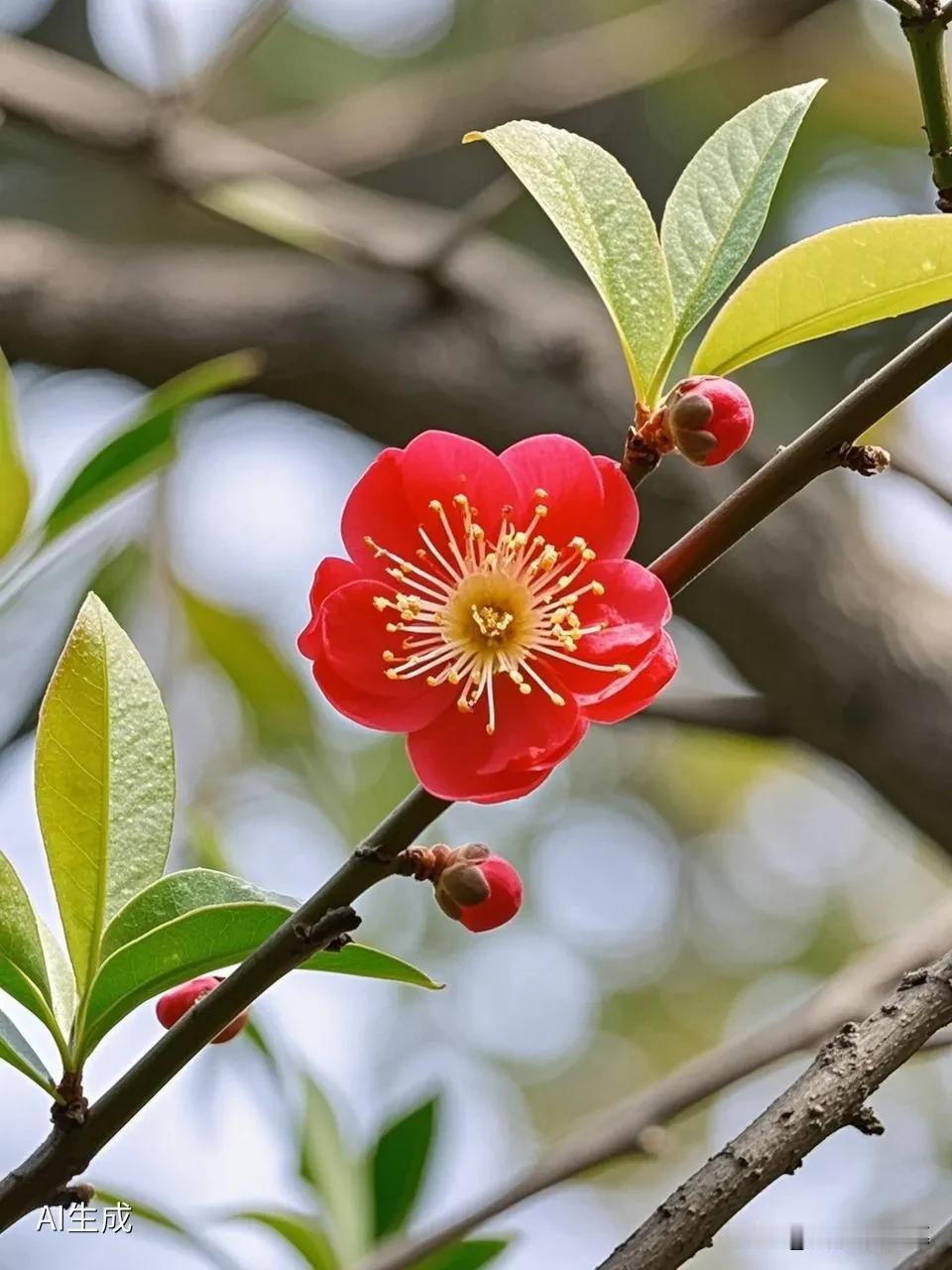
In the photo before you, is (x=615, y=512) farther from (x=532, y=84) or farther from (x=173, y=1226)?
(x=532, y=84)

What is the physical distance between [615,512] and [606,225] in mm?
136

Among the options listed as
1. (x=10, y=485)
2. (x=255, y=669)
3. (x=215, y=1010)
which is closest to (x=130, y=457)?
(x=10, y=485)

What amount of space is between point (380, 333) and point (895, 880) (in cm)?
185

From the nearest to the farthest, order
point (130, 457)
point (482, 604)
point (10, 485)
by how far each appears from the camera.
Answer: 1. point (482, 604)
2. point (130, 457)
3. point (10, 485)

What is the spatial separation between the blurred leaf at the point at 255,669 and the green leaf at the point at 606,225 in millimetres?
1465

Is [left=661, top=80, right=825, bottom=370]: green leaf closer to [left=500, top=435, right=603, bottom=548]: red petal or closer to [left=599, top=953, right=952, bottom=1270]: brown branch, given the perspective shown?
[left=500, top=435, right=603, bottom=548]: red petal

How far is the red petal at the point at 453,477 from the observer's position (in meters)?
0.75

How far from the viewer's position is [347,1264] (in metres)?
1.32

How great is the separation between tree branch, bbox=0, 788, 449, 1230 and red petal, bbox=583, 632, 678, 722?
4.3 inches

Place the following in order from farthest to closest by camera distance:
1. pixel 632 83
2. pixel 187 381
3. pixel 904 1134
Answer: pixel 904 1134, pixel 632 83, pixel 187 381

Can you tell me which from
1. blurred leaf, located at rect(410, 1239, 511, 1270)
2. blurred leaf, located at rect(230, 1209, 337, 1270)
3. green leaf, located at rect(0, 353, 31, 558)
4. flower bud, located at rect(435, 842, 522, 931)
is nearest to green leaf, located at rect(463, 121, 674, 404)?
flower bud, located at rect(435, 842, 522, 931)

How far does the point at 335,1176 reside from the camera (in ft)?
4.81

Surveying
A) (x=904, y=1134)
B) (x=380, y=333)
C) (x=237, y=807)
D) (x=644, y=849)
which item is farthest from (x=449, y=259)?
(x=904, y=1134)

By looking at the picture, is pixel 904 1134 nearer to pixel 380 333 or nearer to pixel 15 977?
pixel 380 333
